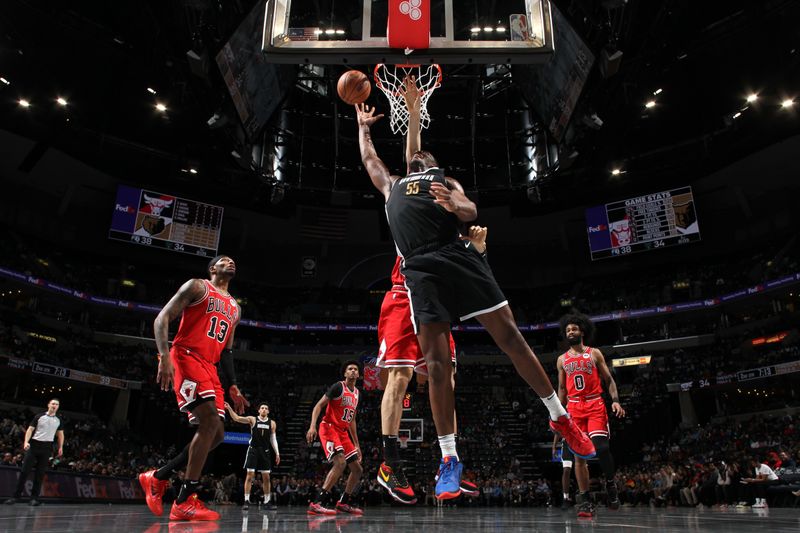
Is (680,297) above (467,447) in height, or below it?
above

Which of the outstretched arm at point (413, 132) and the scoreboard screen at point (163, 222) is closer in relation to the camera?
the outstretched arm at point (413, 132)

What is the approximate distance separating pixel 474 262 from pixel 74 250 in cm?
3137

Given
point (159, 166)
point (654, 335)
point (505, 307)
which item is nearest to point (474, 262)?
point (505, 307)

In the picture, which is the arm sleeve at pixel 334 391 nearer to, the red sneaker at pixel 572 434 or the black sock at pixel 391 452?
the black sock at pixel 391 452

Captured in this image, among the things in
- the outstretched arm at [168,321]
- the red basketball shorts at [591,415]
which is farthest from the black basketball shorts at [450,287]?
the red basketball shorts at [591,415]

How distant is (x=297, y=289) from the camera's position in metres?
35.7

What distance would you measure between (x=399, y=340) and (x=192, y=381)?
176 centimetres

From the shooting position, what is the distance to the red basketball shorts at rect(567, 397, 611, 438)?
7397 millimetres

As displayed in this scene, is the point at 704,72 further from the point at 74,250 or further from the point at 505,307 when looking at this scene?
the point at 74,250

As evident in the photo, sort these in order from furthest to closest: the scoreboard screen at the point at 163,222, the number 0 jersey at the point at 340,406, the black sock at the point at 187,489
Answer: the scoreboard screen at the point at 163,222 → the number 0 jersey at the point at 340,406 → the black sock at the point at 187,489

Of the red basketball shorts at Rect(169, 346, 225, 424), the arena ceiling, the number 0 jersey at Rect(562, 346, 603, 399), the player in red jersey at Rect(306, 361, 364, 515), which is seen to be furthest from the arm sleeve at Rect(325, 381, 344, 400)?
the arena ceiling

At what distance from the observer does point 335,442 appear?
863cm

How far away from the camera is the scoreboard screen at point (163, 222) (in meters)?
26.1

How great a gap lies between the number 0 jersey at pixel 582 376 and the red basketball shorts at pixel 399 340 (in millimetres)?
3148
